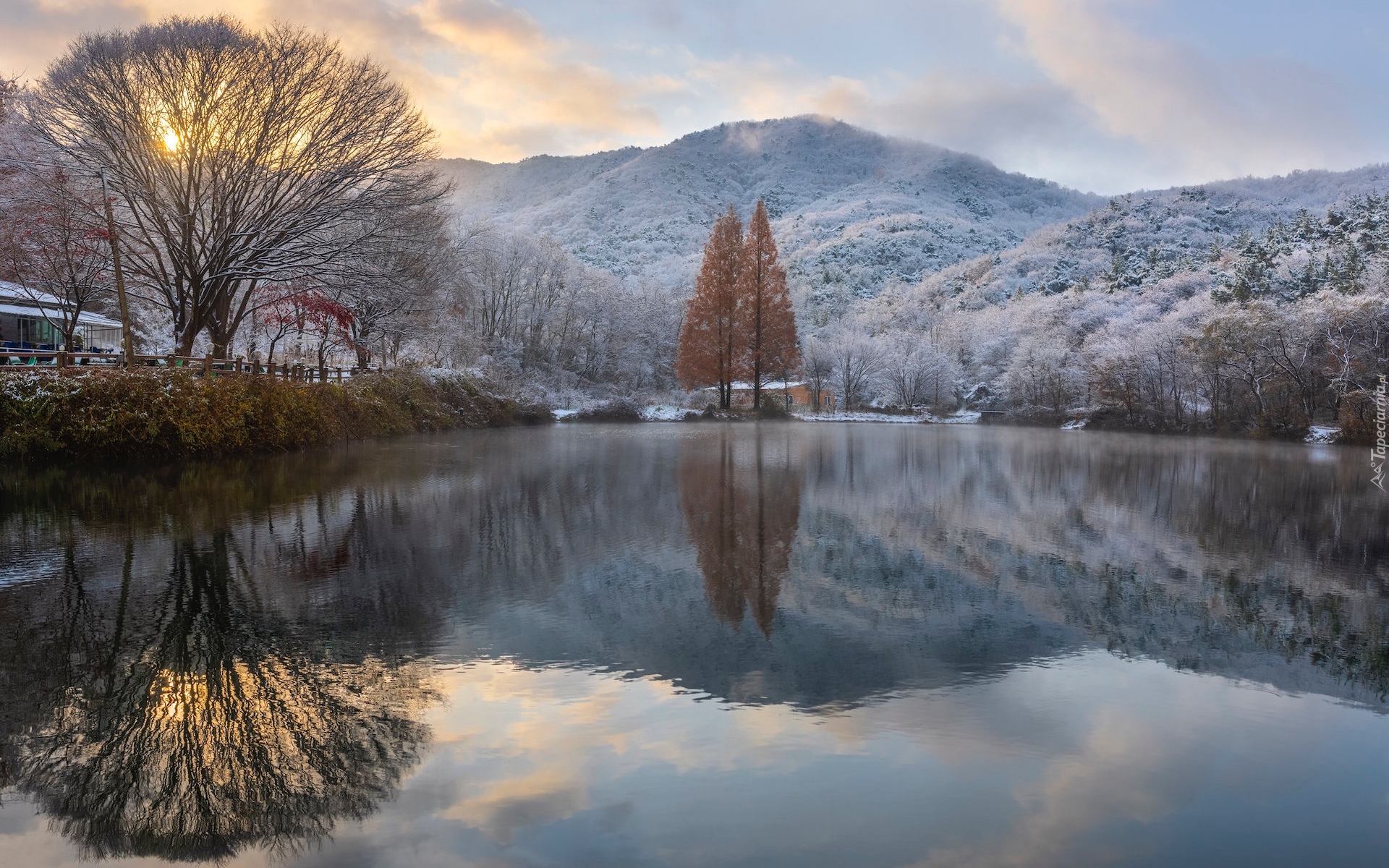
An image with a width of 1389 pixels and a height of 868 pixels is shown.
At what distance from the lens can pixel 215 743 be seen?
3.88 meters

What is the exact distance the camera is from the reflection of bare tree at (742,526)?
6.69m

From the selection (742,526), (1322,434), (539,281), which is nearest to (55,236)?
(742,526)

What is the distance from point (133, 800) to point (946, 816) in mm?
3257

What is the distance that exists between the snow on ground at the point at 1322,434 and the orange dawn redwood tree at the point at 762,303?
2255cm

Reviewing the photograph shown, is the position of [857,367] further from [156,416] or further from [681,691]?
[681,691]

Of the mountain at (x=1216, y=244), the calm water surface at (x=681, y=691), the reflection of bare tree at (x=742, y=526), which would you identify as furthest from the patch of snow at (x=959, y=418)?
the calm water surface at (x=681, y=691)

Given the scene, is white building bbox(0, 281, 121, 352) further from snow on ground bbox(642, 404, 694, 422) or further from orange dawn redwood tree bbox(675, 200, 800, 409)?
orange dawn redwood tree bbox(675, 200, 800, 409)

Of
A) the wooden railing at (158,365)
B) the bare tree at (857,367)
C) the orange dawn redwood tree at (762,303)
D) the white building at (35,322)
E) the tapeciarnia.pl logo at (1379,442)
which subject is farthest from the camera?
the bare tree at (857,367)

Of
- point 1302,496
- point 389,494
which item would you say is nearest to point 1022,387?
point 1302,496

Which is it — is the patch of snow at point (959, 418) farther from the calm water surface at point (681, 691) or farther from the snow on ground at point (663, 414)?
the calm water surface at point (681, 691)

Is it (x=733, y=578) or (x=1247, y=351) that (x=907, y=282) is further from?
(x=733, y=578)

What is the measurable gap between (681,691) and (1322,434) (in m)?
34.4

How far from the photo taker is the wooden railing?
17375 millimetres

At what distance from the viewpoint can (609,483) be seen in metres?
14.2
